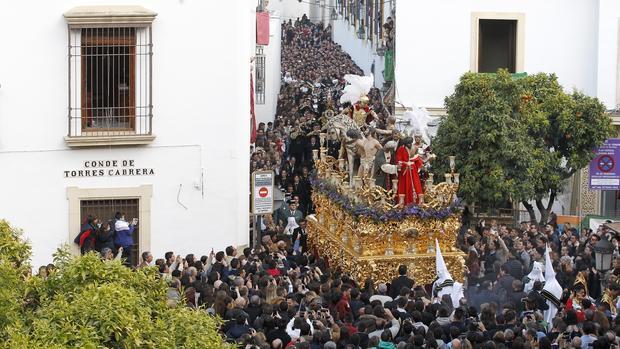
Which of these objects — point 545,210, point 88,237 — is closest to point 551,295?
point 88,237

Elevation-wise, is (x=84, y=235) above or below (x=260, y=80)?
below

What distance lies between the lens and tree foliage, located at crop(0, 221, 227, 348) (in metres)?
11.2

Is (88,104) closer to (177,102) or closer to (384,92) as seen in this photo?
(177,102)

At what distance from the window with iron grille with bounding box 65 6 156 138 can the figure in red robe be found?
4805mm

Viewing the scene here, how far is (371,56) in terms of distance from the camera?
49.8 meters

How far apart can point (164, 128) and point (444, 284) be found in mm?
6707

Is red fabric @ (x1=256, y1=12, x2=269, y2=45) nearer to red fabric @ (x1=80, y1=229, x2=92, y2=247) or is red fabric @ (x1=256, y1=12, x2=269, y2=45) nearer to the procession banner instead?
the procession banner

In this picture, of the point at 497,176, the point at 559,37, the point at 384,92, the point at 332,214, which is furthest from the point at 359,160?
the point at 384,92

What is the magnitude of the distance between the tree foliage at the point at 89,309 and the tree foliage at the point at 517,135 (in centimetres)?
1847

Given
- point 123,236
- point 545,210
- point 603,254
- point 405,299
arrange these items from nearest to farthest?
point 405,299
point 603,254
point 123,236
point 545,210

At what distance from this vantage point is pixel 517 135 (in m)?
31.0

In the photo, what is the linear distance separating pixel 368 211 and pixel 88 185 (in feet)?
17.8

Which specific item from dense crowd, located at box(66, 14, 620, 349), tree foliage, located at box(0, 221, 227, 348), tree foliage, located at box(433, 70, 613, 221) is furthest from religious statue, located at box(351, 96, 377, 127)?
tree foliage, located at box(0, 221, 227, 348)

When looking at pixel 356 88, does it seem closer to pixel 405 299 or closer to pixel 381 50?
pixel 405 299
